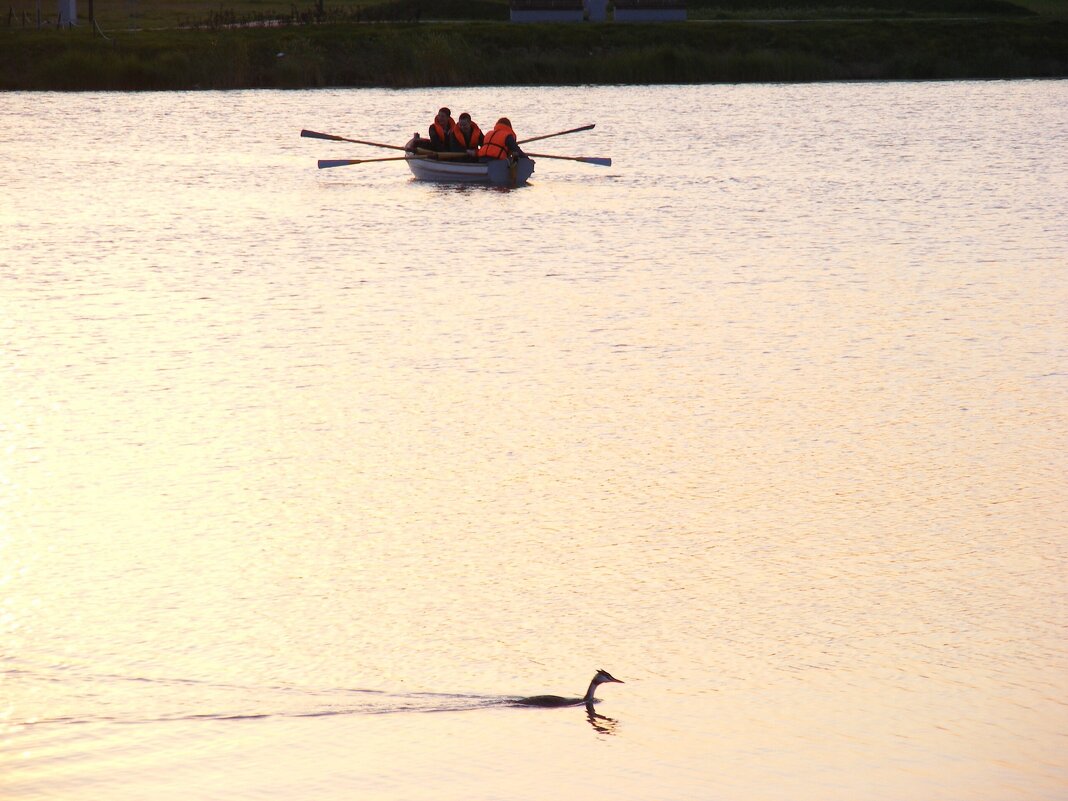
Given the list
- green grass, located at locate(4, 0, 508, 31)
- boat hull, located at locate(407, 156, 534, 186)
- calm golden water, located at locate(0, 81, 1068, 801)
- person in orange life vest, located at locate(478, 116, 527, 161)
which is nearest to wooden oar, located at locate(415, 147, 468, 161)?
boat hull, located at locate(407, 156, 534, 186)

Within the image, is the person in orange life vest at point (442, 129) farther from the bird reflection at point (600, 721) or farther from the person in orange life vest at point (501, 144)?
the bird reflection at point (600, 721)

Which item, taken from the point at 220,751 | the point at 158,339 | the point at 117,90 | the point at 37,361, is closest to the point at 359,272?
the point at 158,339

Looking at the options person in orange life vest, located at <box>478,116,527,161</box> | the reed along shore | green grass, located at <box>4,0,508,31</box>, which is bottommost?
person in orange life vest, located at <box>478,116,527,161</box>

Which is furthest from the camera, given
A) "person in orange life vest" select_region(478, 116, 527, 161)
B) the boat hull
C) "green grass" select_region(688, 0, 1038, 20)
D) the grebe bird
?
"green grass" select_region(688, 0, 1038, 20)

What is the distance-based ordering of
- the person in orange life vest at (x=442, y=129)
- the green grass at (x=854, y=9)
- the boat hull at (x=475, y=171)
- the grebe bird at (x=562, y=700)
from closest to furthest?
the grebe bird at (x=562, y=700)
the boat hull at (x=475, y=171)
the person in orange life vest at (x=442, y=129)
the green grass at (x=854, y=9)

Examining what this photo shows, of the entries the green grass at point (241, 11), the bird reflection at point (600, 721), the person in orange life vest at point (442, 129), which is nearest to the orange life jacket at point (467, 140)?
the person in orange life vest at point (442, 129)

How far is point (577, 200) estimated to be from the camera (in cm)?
3225

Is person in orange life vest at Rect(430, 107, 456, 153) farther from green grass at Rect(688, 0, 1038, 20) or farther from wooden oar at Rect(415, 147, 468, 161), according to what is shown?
green grass at Rect(688, 0, 1038, 20)

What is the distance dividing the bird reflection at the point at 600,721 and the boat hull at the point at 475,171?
1005 inches

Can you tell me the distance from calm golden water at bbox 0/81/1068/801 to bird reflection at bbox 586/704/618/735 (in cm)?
2

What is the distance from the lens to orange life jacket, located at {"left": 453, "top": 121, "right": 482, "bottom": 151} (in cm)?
3425

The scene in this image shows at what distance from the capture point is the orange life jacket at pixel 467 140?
34250 millimetres

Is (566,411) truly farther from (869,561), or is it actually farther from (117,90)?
(117,90)

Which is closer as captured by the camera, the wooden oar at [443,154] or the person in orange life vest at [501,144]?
the person in orange life vest at [501,144]
